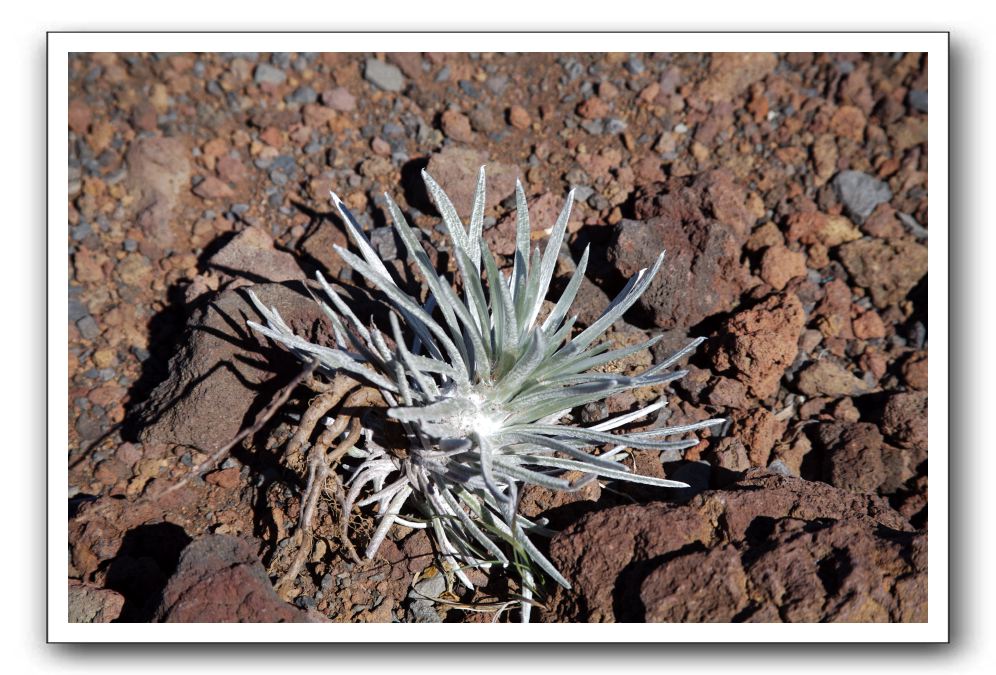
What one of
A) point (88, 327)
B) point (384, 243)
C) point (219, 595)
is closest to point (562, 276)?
point (384, 243)

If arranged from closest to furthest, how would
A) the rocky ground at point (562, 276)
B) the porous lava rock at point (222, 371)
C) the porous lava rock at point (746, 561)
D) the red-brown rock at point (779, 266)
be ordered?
the porous lava rock at point (746, 561)
the rocky ground at point (562, 276)
the porous lava rock at point (222, 371)
the red-brown rock at point (779, 266)

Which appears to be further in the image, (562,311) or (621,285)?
(621,285)

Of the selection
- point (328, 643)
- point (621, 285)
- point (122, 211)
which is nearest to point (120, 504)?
point (328, 643)

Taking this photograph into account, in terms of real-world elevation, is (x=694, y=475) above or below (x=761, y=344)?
below

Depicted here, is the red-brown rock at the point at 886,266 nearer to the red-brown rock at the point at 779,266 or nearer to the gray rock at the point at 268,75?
the red-brown rock at the point at 779,266

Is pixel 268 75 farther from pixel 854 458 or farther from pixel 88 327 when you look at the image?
pixel 854 458

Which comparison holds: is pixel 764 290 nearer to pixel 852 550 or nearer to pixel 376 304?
pixel 852 550

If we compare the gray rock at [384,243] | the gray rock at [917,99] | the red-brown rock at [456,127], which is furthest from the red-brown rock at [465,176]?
the gray rock at [917,99]

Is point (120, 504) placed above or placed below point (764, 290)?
below
